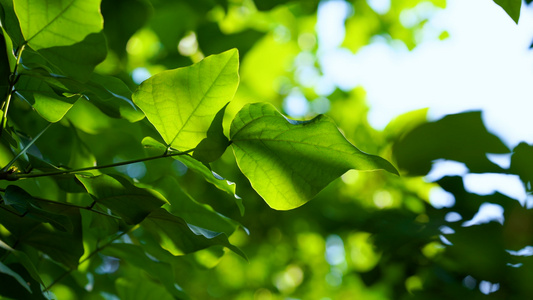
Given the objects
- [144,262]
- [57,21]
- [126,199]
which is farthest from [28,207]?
[144,262]

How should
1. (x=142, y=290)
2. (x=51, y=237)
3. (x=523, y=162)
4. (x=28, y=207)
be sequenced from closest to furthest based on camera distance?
(x=523, y=162) → (x=28, y=207) → (x=51, y=237) → (x=142, y=290)

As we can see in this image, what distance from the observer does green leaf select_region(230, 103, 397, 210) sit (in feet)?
1.54

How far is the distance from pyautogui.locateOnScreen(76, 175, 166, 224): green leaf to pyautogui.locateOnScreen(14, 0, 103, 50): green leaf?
0.47 ft

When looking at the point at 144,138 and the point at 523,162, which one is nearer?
the point at 523,162

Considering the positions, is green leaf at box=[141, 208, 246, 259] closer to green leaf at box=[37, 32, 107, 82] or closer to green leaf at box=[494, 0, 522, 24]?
green leaf at box=[37, 32, 107, 82]

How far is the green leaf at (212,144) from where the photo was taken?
484 millimetres

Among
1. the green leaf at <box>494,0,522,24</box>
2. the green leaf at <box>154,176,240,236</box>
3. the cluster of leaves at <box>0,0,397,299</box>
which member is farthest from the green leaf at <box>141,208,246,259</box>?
the green leaf at <box>494,0,522,24</box>

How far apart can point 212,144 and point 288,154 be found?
8cm

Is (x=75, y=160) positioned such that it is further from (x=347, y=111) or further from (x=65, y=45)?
(x=347, y=111)

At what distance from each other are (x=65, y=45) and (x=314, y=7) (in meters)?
1.04

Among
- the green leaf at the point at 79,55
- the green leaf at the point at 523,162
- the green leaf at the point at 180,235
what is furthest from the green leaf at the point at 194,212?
the green leaf at the point at 523,162

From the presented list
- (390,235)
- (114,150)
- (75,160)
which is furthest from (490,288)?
(114,150)

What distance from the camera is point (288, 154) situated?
49 centimetres

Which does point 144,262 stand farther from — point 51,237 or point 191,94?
point 191,94
